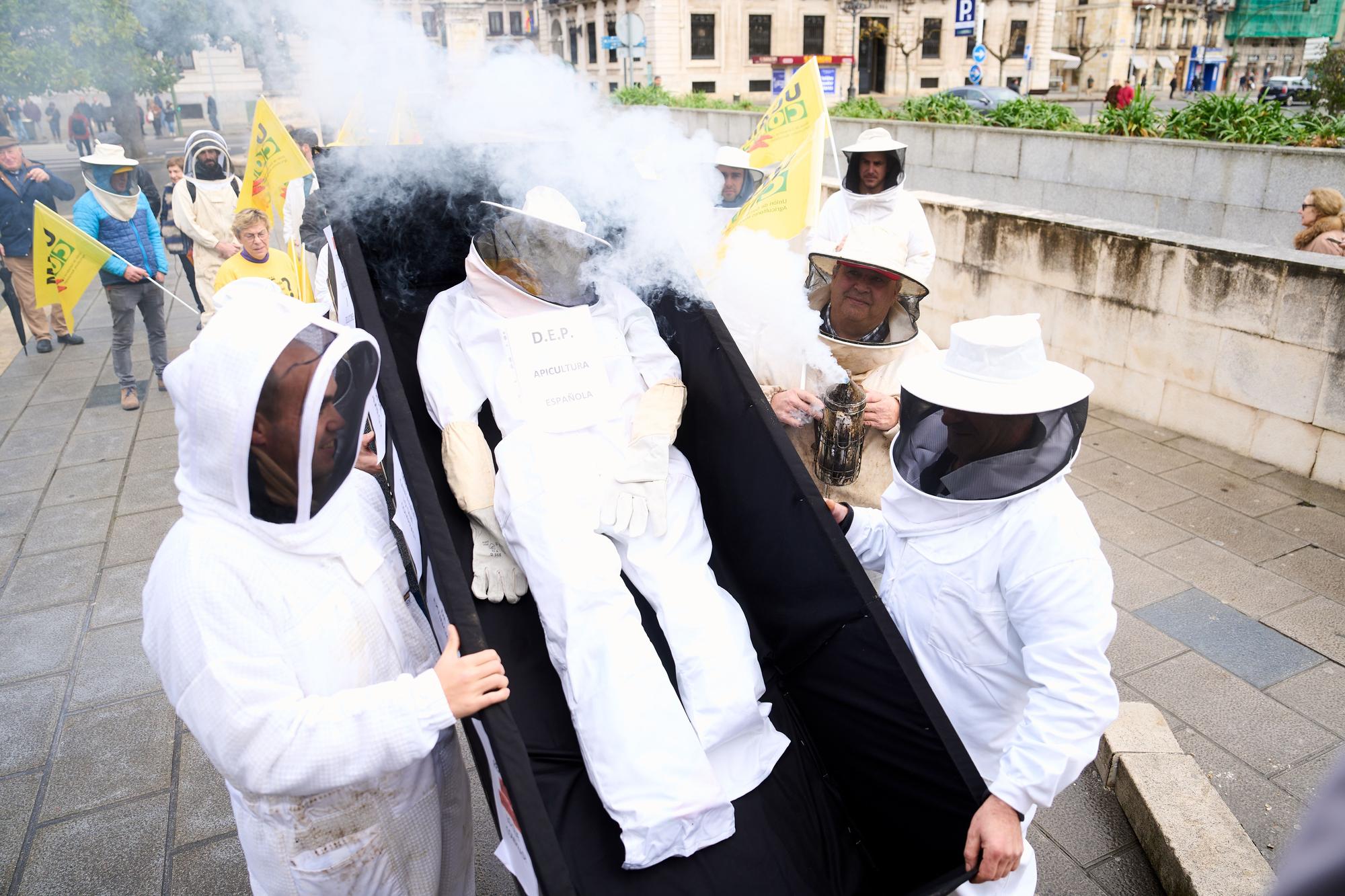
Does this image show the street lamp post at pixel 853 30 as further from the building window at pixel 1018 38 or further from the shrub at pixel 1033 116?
the shrub at pixel 1033 116

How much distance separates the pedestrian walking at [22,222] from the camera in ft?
27.7

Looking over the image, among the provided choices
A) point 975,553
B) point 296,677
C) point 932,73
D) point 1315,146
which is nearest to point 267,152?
point 296,677

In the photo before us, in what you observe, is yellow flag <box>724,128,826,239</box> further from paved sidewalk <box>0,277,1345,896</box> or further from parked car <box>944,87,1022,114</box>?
parked car <box>944,87,1022,114</box>

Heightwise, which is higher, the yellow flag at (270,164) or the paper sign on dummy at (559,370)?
the yellow flag at (270,164)

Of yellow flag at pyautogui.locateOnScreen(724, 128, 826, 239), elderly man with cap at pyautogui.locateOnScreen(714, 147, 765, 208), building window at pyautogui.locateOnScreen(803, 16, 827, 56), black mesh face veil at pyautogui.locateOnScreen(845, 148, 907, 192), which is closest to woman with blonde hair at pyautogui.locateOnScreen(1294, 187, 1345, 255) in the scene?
black mesh face veil at pyautogui.locateOnScreen(845, 148, 907, 192)

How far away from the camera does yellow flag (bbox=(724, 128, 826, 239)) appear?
3.95 meters

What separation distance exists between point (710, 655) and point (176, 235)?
9453 mm

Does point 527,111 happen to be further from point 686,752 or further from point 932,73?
point 932,73

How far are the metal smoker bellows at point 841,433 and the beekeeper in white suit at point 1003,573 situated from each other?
611 mm

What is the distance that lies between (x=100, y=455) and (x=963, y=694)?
6577 mm

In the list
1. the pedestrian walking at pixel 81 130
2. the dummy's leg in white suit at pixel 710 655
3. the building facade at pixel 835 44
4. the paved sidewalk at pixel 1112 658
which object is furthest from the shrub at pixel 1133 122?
the pedestrian walking at pixel 81 130

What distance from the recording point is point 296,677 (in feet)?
5.94

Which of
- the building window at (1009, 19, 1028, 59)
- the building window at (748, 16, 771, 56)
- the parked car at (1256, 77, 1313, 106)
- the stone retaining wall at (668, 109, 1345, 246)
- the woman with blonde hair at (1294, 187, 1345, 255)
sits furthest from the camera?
the building window at (1009, 19, 1028, 59)

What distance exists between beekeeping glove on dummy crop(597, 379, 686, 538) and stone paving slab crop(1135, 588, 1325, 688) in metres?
2.72
